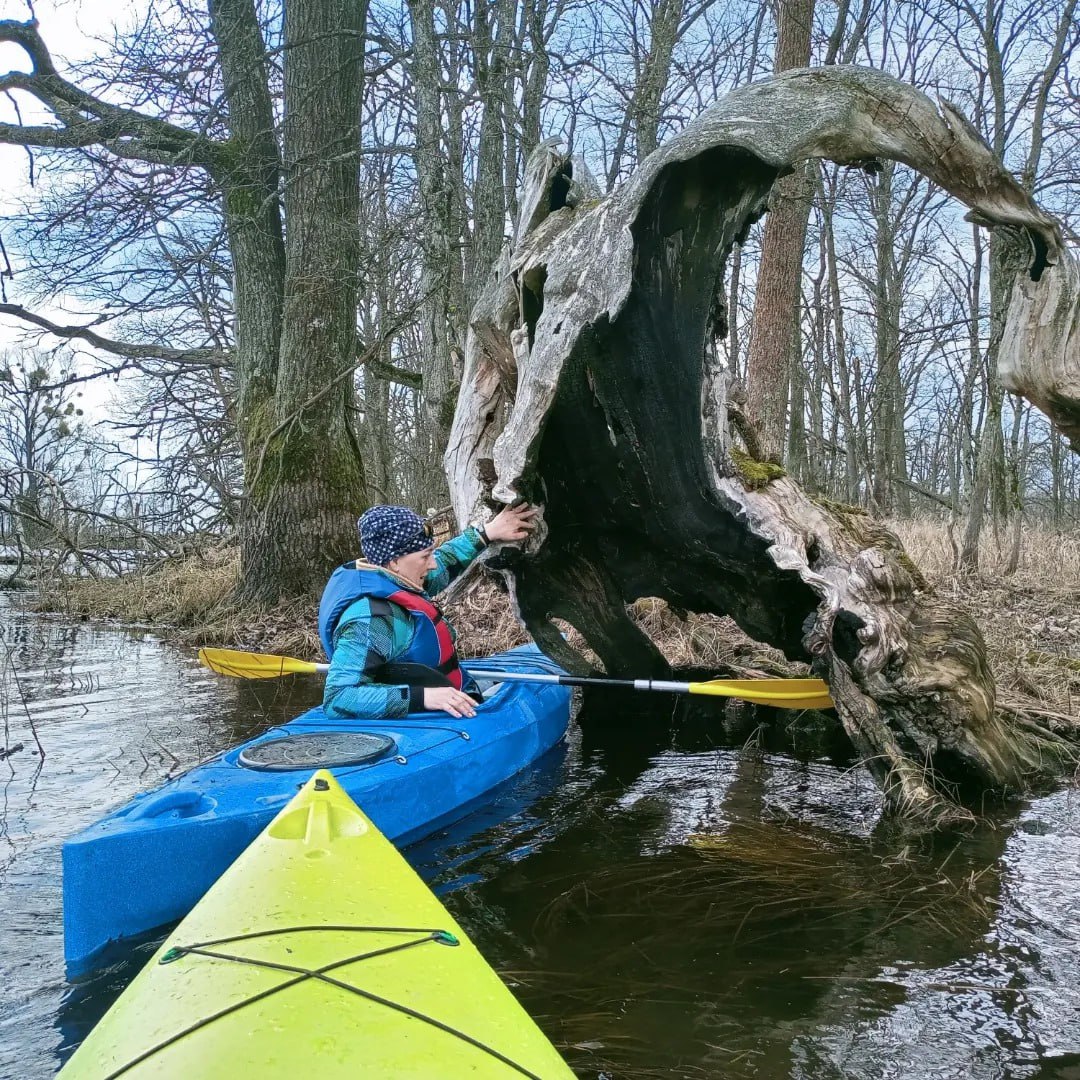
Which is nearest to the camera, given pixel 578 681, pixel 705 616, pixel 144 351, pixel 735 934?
pixel 735 934

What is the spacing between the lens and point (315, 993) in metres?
1.67

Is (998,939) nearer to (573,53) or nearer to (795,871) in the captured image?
(795,871)

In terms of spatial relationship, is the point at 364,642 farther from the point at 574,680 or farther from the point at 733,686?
the point at 733,686

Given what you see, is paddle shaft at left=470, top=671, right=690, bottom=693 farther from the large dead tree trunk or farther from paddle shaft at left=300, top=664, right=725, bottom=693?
the large dead tree trunk

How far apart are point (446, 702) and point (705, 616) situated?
3.69 meters

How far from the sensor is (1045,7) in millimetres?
10719

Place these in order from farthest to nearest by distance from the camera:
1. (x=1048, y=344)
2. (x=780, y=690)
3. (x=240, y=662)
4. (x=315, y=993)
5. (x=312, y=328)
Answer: (x=312, y=328) → (x=240, y=662) → (x=780, y=690) → (x=1048, y=344) → (x=315, y=993)

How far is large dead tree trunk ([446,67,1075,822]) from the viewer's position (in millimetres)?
3764

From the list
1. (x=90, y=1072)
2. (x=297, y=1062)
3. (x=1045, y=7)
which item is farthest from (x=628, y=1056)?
(x=1045, y=7)

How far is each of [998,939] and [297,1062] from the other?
7.95 feet

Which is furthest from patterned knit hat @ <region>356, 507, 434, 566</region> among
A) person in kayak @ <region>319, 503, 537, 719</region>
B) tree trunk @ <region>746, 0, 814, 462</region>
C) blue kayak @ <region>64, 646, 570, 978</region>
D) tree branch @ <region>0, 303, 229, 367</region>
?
tree branch @ <region>0, 303, 229, 367</region>

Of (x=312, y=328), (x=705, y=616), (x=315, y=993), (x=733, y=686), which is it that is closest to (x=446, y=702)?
(x=733, y=686)

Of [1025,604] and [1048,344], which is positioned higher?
[1048,344]

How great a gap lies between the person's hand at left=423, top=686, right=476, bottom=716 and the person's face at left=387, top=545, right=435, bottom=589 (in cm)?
53
